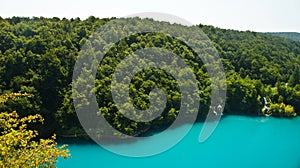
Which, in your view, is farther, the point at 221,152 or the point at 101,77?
the point at 101,77

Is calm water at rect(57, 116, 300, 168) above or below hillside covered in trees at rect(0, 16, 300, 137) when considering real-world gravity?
below

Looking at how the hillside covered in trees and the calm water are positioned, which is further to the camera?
the hillside covered in trees

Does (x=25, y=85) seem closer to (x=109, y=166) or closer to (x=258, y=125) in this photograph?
(x=109, y=166)

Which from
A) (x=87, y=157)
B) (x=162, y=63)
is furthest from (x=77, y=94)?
(x=162, y=63)

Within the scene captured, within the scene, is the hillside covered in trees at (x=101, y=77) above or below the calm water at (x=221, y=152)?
above
